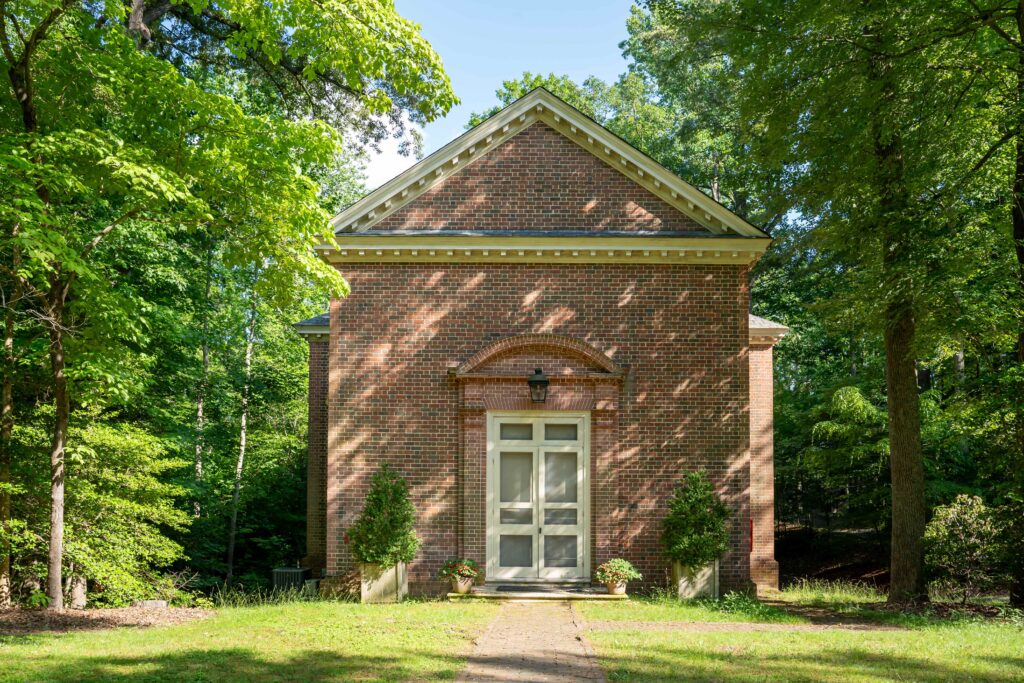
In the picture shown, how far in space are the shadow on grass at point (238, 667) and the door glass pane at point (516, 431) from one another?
217 inches

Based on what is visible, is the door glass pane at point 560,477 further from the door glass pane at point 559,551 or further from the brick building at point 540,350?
the door glass pane at point 559,551

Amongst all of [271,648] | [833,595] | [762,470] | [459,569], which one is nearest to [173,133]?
[271,648]

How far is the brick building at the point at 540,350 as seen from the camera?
13.9m

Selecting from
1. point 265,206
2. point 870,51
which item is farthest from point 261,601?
point 870,51

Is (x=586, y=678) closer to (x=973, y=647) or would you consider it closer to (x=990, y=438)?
(x=973, y=647)

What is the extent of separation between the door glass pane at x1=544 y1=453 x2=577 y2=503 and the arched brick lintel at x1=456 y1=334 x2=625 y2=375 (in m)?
1.62

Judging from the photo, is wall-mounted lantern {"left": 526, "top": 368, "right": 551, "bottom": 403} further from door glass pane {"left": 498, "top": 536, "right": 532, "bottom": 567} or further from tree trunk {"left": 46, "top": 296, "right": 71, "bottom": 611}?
tree trunk {"left": 46, "top": 296, "right": 71, "bottom": 611}

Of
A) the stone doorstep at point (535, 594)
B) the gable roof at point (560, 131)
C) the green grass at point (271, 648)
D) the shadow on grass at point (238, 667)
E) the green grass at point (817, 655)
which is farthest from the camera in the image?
the gable roof at point (560, 131)

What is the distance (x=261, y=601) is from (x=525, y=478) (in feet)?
16.0

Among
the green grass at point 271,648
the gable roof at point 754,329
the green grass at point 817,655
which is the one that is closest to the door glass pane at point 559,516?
the green grass at point 271,648

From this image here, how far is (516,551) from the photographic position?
1401 centimetres

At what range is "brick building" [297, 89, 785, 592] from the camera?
45.6ft

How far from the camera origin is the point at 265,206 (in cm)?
1129

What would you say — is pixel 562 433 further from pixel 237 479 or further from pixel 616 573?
pixel 237 479
